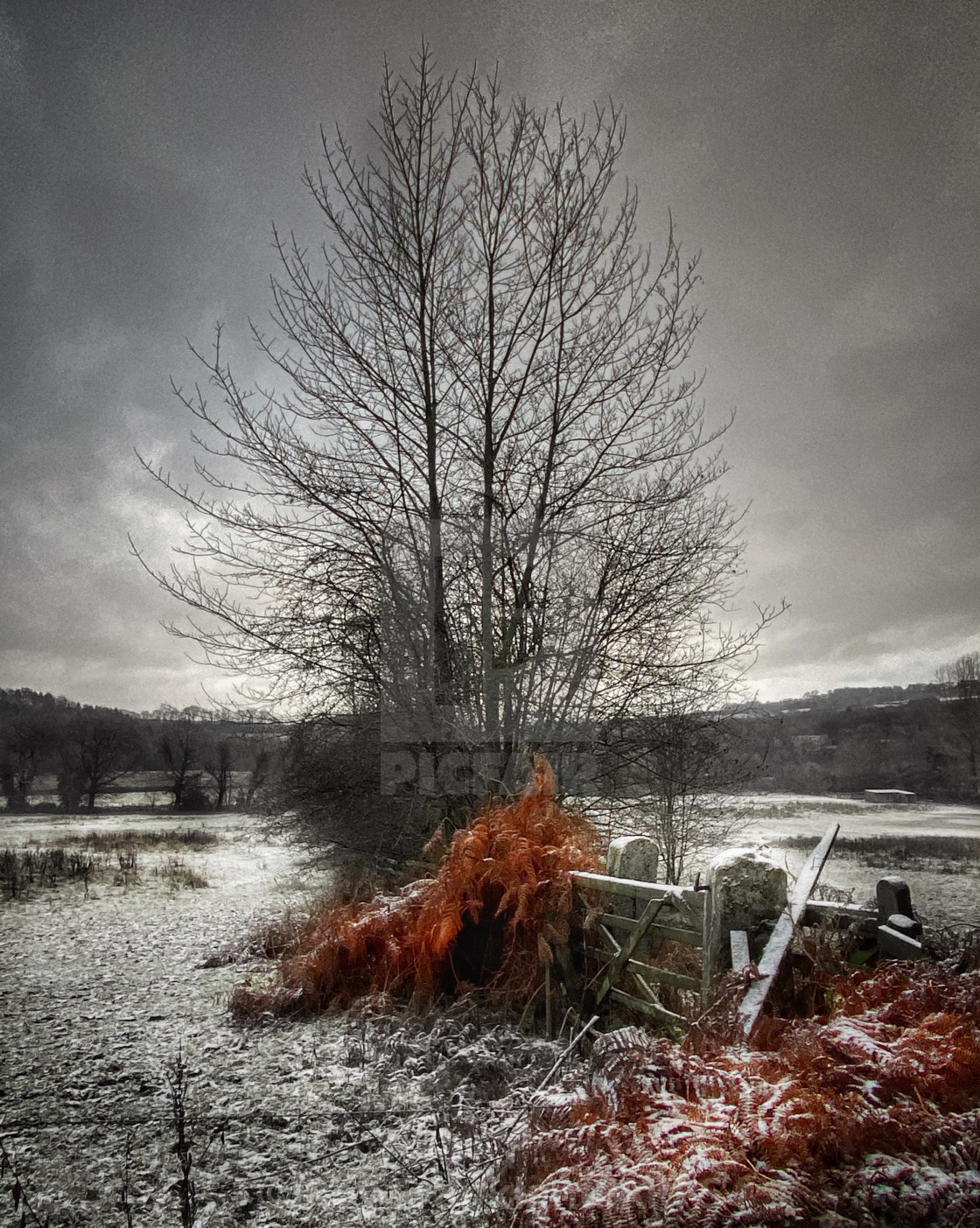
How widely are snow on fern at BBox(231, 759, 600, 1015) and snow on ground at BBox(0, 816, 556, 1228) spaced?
0.37 m

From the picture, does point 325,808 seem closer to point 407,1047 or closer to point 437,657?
point 437,657

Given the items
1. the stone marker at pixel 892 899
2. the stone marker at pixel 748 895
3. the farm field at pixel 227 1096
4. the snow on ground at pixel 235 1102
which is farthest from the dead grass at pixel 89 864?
the stone marker at pixel 892 899

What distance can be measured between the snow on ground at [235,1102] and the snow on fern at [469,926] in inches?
14.7

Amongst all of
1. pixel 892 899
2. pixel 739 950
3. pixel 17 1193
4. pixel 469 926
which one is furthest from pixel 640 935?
pixel 17 1193

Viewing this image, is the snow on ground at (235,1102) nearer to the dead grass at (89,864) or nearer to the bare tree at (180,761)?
the dead grass at (89,864)

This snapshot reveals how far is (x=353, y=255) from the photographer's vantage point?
8.24m

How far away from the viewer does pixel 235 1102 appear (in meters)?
4.39

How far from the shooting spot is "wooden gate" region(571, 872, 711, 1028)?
164 inches

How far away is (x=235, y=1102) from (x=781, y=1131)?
366cm

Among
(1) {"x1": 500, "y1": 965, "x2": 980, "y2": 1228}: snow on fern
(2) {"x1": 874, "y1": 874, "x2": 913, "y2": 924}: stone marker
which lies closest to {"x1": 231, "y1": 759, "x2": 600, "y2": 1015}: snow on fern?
(2) {"x1": 874, "y1": 874, "x2": 913, "y2": 924}: stone marker

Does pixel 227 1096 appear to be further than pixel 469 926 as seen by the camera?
No

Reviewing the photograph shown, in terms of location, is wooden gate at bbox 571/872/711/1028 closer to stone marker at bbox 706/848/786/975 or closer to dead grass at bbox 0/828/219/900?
stone marker at bbox 706/848/786/975

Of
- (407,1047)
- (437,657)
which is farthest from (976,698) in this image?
(407,1047)

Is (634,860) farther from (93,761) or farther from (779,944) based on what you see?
(93,761)
